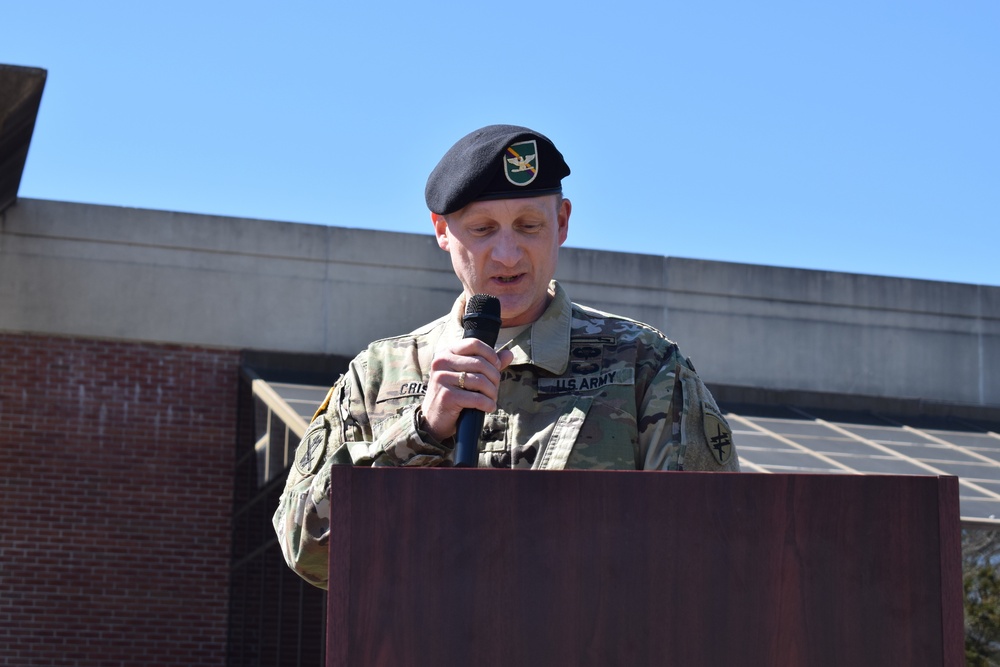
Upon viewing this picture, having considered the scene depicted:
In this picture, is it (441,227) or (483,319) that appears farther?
(441,227)

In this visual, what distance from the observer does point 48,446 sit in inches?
481

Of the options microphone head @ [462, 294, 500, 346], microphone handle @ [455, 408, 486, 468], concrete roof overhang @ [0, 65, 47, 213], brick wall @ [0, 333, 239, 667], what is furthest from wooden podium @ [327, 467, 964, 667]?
brick wall @ [0, 333, 239, 667]

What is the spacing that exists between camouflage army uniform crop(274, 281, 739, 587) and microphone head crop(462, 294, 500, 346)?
0.24 m

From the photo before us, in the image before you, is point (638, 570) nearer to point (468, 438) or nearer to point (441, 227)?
point (468, 438)

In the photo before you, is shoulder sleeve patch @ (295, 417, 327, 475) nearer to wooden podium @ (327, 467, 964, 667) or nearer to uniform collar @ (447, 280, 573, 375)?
uniform collar @ (447, 280, 573, 375)

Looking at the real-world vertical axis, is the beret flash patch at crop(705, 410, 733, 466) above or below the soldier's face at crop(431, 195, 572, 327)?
below

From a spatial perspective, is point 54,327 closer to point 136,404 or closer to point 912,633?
point 136,404

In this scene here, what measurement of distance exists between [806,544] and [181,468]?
11.3 metres

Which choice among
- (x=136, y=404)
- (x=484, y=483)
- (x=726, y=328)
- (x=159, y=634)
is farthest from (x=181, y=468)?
(x=484, y=483)

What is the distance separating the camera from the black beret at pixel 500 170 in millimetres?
2566

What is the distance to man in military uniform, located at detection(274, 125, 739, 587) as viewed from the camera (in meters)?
2.50

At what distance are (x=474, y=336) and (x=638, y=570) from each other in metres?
0.68

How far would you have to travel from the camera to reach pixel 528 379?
2672 millimetres

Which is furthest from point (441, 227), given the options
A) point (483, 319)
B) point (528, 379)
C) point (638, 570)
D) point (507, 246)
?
point (638, 570)
